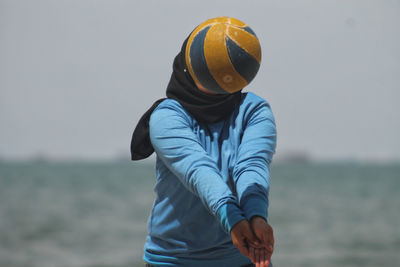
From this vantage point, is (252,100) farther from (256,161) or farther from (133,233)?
(133,233)

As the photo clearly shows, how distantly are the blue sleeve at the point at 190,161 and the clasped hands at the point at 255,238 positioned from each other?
29mm

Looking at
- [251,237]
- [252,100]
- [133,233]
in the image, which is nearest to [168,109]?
[252,100]

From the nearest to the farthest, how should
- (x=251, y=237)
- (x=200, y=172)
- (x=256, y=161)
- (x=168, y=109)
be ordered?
(x=251, y=237)
(x=200, y=172)
(x=256, y=161)
(x=168, y=109)

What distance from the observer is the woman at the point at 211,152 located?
5.81 feet

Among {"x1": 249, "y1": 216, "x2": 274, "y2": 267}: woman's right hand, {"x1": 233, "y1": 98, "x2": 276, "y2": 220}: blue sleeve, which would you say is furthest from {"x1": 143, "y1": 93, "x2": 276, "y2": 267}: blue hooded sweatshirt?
{"x1": 249, "y1": 216, "x2": 274, "y2": 267}: woman's right hand

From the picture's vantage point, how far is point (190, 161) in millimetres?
1872

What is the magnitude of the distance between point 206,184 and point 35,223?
18.0 m

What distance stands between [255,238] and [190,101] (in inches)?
24.8

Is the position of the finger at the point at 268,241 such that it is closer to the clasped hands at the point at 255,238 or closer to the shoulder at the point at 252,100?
the clasped hands at the point at 255,238

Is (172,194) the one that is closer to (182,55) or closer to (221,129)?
(221,129)

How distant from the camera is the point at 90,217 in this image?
2106 centimetres

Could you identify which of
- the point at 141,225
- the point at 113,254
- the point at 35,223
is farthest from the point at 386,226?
the point at 35,223

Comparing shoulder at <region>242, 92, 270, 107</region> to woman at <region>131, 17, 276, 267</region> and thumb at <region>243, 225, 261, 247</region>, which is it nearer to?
woman at <region>131, 17, 276, 267</region>

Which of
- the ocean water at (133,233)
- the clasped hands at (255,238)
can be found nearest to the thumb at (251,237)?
the clasped hands at (255,238)
